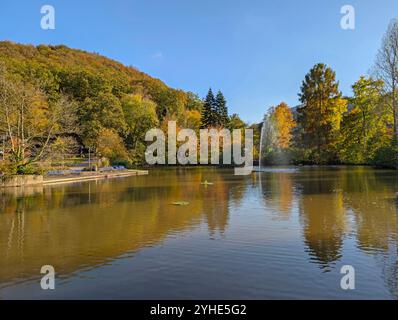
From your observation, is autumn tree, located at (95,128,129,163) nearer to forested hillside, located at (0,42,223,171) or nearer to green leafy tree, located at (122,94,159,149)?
forested hillside, located at (0,42,223,171)

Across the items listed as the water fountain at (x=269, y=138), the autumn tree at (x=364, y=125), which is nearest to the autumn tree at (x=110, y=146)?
the water fountain at (x=269, y=138)

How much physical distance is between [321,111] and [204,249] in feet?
138

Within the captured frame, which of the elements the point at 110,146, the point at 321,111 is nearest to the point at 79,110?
the point at 110,146

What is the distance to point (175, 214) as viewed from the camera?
11805 millimetres

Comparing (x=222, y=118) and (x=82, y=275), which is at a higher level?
(x=222, y=118)

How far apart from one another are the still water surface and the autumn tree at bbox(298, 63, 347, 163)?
32173 millimetres

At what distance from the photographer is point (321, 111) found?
4634cm

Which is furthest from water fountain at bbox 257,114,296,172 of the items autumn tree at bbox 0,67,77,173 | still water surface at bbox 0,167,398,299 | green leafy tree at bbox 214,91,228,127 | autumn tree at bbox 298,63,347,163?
still water surface at bbox 0,167,398,299

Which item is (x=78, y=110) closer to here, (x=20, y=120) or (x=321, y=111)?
(x=20, y=120)

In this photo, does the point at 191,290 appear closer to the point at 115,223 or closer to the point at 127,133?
the point at 115,223

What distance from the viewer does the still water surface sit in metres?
5.44

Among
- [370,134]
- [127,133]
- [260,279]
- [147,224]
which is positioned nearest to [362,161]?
[370,134]

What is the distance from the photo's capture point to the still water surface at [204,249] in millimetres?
5438
